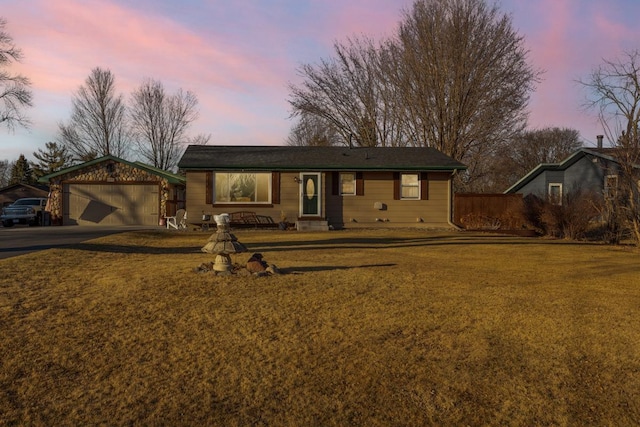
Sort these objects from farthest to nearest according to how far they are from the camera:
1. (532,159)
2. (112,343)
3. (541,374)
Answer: (532,159) → (112,343) → (541,374)

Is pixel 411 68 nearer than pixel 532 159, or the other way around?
pixel 411 68

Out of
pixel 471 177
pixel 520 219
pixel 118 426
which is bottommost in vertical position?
pixel 118 426

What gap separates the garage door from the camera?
2339cm

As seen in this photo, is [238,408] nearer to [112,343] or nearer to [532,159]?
[112,343]

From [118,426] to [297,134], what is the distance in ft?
142

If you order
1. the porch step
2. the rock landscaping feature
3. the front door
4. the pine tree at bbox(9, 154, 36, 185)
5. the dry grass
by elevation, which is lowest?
the dry grass

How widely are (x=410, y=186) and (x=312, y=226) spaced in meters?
4.81

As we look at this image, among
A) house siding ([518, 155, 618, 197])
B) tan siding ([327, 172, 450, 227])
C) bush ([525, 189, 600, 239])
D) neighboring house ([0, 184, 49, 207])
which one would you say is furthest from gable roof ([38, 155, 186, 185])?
neighboring house ([0, 184, 49, 207])

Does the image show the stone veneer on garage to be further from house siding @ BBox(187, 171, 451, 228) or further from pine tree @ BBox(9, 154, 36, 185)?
pine tree @ BBox(9, 154, 36, 185)

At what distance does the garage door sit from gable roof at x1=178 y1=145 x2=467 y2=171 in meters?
4.94

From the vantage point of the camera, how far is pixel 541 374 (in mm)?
3770

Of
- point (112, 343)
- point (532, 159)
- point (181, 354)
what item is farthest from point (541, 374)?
point (532, 159)

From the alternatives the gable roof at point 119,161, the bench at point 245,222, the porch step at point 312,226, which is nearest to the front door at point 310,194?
the porch step at point 312,226

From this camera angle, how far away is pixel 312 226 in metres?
18.4
